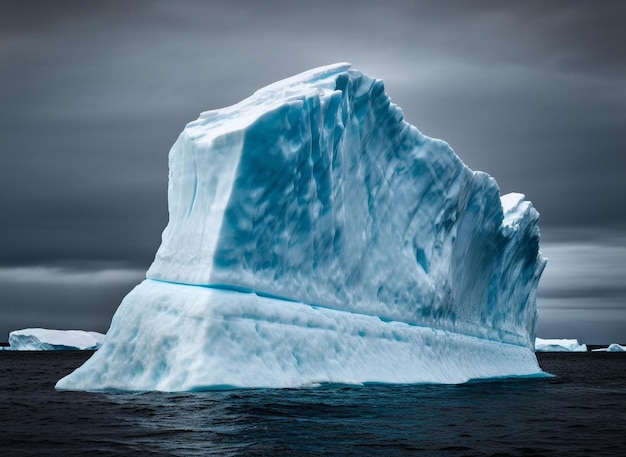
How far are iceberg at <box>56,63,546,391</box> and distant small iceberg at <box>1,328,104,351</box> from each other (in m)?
34.4

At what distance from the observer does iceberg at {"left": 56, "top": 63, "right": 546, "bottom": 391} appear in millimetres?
11625

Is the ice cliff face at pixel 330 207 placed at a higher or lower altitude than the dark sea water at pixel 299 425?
higher

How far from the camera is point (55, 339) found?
47.8 meters

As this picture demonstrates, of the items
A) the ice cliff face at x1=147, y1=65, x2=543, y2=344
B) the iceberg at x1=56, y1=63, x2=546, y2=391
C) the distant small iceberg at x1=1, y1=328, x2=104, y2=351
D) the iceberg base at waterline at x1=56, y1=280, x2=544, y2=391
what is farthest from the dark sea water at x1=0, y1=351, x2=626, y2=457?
the distant small iceberg at x1=1, y1=328, x2=104, y2=351

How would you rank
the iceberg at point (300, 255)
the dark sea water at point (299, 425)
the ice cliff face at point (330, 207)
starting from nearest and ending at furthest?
the dark sea water at point (299, 425) → the iceberg at point (300, 255) → the ice cliff face at point (330, 207)

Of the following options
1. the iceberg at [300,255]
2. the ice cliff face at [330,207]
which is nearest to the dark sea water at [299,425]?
the iceberg at [300,255]

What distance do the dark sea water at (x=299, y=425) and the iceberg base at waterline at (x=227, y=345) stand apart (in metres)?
0.30

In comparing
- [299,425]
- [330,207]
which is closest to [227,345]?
[299,425]

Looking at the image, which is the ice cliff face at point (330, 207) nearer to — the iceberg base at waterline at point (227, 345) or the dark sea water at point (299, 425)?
the iceberg base at waterline at point (227, 345)

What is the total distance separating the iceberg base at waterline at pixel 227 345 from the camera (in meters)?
11.1

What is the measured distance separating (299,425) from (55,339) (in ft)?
140

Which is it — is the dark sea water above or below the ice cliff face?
below

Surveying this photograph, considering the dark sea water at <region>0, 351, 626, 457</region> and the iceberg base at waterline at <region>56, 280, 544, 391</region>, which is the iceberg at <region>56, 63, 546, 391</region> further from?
the dark sea water at <region>0, 351, 626, 457</region>

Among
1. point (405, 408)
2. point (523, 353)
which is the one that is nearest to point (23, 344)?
point (523, 353)
